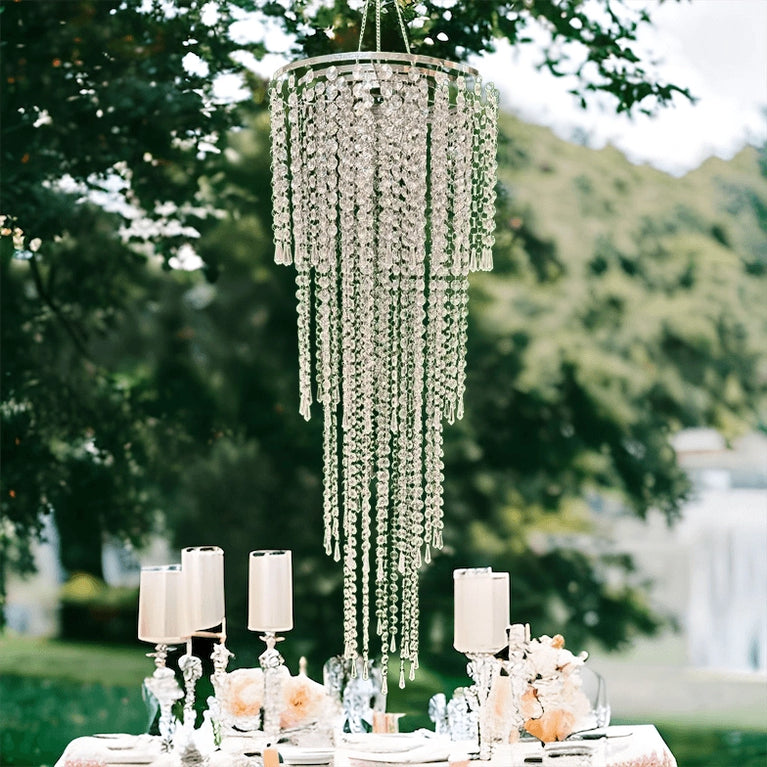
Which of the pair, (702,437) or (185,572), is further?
(702,437)

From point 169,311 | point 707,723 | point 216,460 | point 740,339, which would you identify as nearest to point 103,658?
point 216,460

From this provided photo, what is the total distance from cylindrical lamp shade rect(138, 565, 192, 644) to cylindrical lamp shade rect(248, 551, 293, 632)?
22cm

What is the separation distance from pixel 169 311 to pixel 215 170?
2.24ft

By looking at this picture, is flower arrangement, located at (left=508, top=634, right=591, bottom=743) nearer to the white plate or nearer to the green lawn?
the white plate

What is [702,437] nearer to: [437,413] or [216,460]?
[437,413]

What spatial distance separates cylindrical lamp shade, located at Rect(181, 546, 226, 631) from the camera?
9.60ft

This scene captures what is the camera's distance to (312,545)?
15.2 feet

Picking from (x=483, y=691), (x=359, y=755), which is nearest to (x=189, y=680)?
(x=359, y=755)

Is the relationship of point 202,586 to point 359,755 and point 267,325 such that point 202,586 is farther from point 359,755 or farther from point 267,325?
point 267,325

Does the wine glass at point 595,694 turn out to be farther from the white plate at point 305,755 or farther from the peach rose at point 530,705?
the white plate at point 305,755

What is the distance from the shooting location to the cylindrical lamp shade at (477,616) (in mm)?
2873

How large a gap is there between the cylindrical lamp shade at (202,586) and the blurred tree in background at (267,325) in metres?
1.66

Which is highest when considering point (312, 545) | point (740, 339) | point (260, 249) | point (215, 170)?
point (215, 170)

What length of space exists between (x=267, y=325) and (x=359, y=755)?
7.48 feet
